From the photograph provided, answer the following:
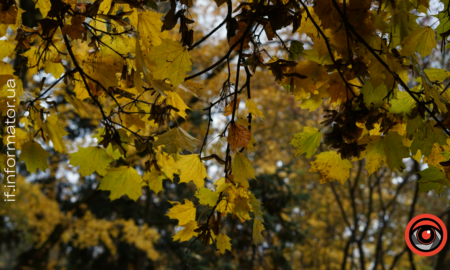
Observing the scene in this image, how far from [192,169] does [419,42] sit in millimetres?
948

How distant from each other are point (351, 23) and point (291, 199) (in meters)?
5.28

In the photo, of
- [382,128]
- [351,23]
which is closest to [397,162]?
[382,128]

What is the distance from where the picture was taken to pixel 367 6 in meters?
1.04

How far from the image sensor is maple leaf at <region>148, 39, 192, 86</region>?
3.59ft

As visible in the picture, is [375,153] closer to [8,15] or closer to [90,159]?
[90,159]

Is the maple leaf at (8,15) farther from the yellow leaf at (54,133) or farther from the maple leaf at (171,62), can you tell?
the maple leaf at (171,62)

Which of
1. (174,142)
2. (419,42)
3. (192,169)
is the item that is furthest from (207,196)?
(419,42)

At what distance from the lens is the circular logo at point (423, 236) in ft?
10.5

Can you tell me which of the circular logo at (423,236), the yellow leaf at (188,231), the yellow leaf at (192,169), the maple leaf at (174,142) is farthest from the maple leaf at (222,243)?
the circular logo at (423,236)

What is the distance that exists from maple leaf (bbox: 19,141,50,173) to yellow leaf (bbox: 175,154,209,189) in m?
0.79

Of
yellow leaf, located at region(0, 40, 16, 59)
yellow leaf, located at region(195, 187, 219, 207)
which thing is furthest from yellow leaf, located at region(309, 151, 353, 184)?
yellow leaf, located at region(0, 40, 16, 59)

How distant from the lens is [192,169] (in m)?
1.29

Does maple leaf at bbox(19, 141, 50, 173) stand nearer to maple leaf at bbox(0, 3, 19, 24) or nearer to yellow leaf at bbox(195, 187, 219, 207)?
maple leaf at bbox(0, 3, 19, 24)

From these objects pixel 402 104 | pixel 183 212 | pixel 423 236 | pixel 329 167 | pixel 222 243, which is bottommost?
pixel 222 243
